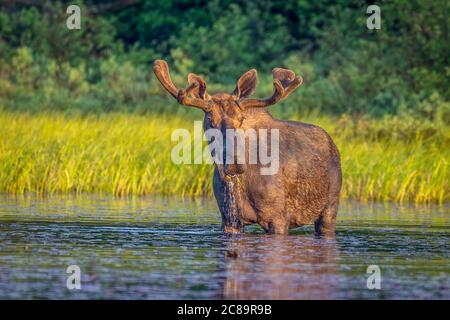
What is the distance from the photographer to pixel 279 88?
1251 centimetres

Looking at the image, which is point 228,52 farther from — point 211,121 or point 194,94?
point 211,121

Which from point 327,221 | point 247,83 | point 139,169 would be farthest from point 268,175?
point 139,169

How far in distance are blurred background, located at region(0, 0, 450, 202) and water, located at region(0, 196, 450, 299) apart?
7.31 feet

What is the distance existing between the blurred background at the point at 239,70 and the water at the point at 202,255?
2.23 metres

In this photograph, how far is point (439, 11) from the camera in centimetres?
2427

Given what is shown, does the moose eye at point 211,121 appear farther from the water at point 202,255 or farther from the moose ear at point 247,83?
the water at point 202,255

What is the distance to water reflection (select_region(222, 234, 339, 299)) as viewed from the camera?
30.4 feet

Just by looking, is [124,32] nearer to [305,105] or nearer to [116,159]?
[305,105]

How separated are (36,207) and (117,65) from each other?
15316 mm

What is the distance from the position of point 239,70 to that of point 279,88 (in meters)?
19.0

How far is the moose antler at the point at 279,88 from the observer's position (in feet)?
40.4

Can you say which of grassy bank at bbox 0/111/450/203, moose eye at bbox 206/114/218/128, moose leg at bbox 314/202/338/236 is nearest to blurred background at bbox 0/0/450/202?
grassy bank at bbox 0/111/450/203

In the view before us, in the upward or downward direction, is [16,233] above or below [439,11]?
below

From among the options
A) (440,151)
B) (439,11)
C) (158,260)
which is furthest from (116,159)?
(439,11)
